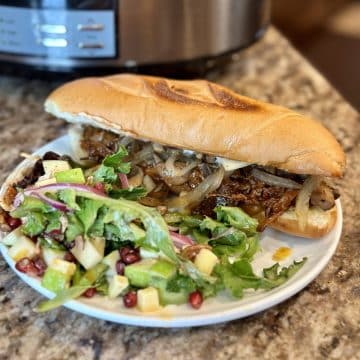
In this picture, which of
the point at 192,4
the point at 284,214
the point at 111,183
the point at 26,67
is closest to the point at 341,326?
the point at 284,214

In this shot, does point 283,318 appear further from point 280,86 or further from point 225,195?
point 280,86

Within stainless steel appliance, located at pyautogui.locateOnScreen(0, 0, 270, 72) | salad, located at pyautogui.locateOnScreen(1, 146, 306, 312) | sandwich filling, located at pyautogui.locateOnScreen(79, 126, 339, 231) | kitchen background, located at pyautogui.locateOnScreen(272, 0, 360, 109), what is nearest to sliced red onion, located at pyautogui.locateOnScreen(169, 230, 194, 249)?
salad, located at pyautogui.locateOnScreen(1, 146, 306, 312)

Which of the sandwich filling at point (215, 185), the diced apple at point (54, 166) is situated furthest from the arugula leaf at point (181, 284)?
the diced apple at point (54, 166)

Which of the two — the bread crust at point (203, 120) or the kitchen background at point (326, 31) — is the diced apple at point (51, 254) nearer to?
the bread crust at point (203, 120)

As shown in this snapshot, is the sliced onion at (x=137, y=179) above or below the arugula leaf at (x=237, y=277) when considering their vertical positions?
below

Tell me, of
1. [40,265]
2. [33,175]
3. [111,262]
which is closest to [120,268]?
[111,262]

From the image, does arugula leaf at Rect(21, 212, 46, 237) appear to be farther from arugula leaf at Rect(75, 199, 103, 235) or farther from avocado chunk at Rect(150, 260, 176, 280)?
avocado chunk at Rect(150, 260, 176, 280)

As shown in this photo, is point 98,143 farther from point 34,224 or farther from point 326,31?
point 326,31
